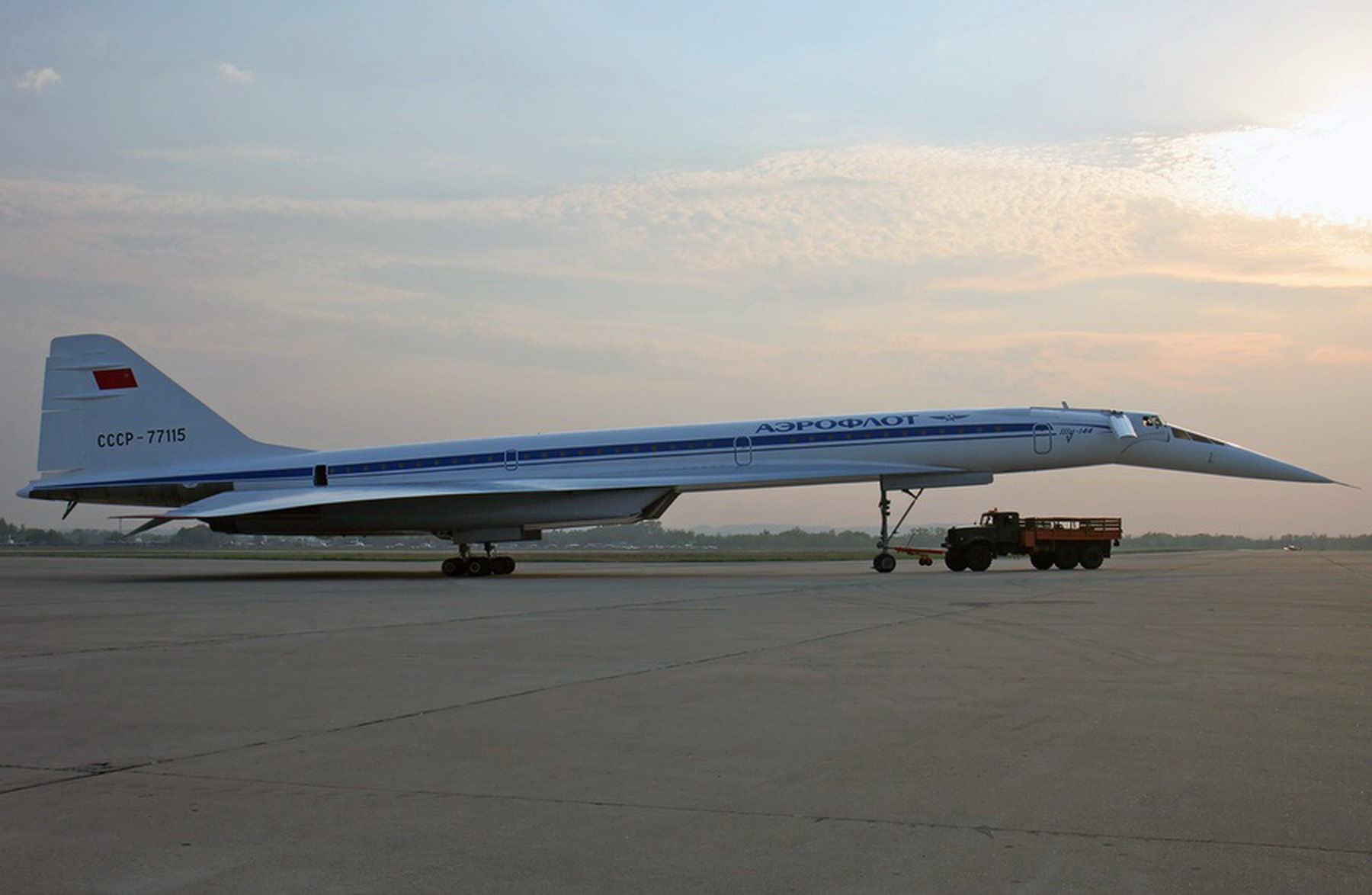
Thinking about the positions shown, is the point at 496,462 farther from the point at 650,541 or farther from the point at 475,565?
the point at 650,541

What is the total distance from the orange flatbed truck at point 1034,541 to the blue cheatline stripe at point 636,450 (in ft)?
10.1

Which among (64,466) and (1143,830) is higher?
(64,466)

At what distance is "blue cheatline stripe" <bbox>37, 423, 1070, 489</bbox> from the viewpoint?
25547 mm

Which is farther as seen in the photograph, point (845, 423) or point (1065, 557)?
point (1065, 557)

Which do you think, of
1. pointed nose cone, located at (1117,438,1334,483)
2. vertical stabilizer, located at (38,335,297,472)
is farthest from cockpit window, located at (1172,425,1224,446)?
vertical stabilizer, located at (38,335,297,472)

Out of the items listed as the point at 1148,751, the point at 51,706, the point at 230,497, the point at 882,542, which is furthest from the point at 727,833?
the point at 230,497

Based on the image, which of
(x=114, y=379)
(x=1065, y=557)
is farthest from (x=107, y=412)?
(x=1065, y=557)

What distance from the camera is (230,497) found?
2716cm

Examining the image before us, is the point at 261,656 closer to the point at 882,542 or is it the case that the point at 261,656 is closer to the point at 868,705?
the point at 868,705

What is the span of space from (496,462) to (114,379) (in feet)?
29.0

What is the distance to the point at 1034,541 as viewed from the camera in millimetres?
27812

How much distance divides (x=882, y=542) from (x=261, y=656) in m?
17.9

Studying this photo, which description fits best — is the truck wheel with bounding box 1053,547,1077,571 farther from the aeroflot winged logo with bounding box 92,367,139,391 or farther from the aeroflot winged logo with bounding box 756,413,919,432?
the aeroflot winged logo with bounding box 92,367,139,391

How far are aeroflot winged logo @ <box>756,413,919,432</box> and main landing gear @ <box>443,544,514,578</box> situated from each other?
21.5ft
